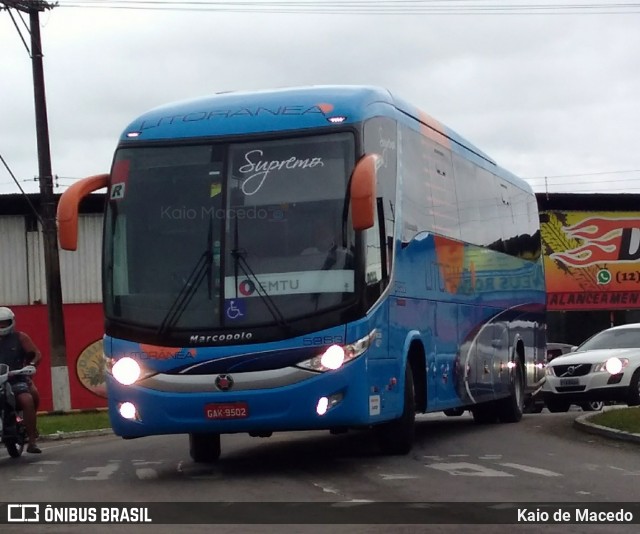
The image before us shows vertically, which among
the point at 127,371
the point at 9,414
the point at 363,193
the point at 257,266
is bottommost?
the point at 9,414

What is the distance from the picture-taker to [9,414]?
48.4 feet

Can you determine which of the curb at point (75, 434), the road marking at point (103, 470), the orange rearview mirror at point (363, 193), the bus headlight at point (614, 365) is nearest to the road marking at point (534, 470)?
the orange rearview mirror at point (363, 193)

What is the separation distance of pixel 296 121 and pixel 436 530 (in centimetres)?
522

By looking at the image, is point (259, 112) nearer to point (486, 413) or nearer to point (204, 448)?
point (204, 448)

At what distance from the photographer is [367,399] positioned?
40.5 ft

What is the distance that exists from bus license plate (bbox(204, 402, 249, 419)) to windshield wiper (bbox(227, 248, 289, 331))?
83cm

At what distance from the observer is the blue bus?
12117mm

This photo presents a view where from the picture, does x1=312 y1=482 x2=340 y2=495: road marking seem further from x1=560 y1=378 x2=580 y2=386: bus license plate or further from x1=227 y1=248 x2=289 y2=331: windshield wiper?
x1=560 y1=378 x2=580 y2=386: bus license plate

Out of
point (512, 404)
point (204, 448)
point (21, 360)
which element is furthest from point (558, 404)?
point (21, 360)

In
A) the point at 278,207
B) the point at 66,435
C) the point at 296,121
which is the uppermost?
the point at 296,121

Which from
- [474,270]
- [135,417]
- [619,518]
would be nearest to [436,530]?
[619,518]

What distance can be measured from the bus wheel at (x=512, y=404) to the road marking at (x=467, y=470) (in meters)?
7.16

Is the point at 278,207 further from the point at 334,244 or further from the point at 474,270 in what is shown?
the point at 474,270

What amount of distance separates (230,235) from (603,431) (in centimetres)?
643
